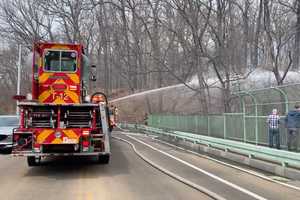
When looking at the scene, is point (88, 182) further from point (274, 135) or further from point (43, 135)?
point (274, 135)

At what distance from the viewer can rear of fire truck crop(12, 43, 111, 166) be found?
13.3m

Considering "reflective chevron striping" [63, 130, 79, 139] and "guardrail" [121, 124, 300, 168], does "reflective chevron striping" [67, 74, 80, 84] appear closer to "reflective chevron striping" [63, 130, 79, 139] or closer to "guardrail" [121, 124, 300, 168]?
"reflective chevron striping" [63, 130, 79, 139]

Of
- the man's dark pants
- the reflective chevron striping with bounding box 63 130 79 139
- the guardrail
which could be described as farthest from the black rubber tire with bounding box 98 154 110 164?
the man's dark pants

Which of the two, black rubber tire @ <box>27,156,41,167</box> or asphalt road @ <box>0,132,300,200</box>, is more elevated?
black rubber tire @ <box>27,156,41,167</box>

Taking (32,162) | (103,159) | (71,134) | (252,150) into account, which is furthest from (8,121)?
(252,150)

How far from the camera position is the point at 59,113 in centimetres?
1385

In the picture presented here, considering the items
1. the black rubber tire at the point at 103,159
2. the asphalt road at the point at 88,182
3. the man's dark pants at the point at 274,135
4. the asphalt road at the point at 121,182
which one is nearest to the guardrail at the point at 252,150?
the asphalt road at the point at 121,182

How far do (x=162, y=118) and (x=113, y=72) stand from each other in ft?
115

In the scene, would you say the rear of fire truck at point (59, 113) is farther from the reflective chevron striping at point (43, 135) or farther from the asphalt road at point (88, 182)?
the asphalt road at point (88, 182)

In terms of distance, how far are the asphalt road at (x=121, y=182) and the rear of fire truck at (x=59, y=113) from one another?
0.63m

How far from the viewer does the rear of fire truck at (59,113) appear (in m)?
13.3

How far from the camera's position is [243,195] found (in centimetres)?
962

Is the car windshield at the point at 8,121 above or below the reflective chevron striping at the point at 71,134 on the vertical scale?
above

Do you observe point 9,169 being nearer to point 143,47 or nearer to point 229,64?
point 229,64
